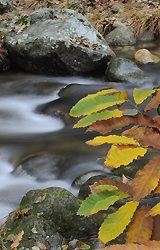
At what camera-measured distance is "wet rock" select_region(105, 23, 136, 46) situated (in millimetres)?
9945

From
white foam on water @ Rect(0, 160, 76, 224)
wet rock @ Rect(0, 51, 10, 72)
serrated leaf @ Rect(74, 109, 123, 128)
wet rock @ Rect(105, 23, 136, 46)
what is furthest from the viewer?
wet rock @ Rect(105, 23, 136, 46)

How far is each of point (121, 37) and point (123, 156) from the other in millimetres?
8788

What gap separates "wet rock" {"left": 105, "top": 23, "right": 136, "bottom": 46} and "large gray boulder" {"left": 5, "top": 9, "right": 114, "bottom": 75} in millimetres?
1536

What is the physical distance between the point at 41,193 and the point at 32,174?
1263 millimetres

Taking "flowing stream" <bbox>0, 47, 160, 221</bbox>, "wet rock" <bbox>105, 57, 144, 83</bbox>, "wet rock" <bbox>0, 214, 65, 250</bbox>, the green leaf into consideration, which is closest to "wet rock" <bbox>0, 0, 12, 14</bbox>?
"flowing stream" <bbox>0, 47, 160, 221</bbox>

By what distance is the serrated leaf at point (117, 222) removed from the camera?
156cm

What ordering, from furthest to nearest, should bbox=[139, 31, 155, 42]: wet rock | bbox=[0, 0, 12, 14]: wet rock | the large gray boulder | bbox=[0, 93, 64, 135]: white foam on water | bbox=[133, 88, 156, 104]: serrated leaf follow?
bbox=[0, 0, 12, 14]: wet rock → bbox=[139, 31, 155, 42]: wet rock → the large gray boulder → bbox=[0, 93, 64, 135]: white foam on water → bbox=[133, 88, 156, 104]: serrated leaf

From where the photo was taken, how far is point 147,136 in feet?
5.64

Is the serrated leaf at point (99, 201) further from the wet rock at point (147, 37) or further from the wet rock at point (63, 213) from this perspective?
the wet rock at point (147, 37)

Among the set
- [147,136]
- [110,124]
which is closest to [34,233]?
[110,124]

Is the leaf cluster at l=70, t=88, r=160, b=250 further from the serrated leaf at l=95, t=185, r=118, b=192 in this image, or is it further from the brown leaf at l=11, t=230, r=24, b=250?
the brown leaf at l=11, t=230, r=24, b=250

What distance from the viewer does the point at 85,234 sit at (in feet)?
9.74

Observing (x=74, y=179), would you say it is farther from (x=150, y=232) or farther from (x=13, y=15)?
(x=13, y=15)

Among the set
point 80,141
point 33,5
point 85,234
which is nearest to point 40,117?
point 80,141
